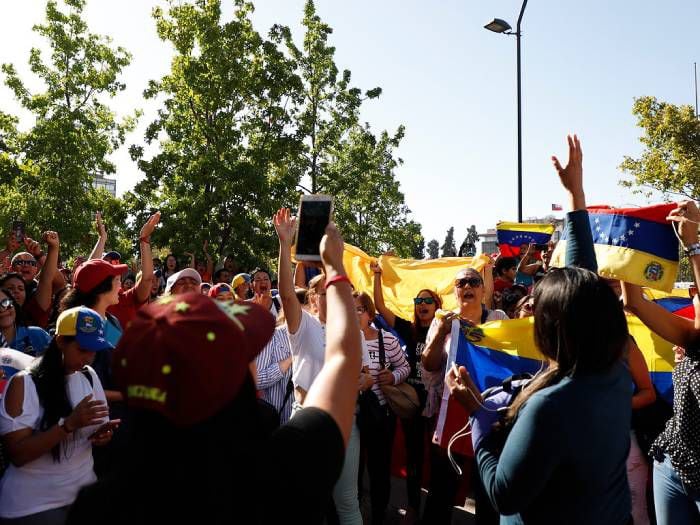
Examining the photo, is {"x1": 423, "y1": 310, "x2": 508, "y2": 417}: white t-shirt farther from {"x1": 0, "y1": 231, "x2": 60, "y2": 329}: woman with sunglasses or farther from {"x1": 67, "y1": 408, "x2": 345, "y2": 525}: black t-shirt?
{"x1": 67, "y1": 408, "x2": 345, "y2": 525}: black t-shirt

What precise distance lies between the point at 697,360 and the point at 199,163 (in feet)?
54.3

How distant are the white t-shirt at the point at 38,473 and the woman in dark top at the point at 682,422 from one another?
274 centimetres

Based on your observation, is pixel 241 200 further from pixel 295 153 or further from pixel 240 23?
pixel 240 23

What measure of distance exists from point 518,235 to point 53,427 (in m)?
8.24

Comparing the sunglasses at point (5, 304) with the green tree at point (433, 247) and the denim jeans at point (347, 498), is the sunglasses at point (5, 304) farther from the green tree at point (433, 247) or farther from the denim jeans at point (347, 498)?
the green tree at point (433, 247)

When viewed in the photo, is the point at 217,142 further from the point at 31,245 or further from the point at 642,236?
the point at 642,236

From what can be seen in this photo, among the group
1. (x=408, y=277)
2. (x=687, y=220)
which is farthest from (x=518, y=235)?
(x=687, y=220)

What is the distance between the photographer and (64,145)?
1878 centimetres

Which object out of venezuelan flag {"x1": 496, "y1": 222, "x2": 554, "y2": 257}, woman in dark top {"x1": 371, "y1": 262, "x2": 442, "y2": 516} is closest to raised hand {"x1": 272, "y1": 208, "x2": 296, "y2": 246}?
woman in dark top {"x1": 371, "y1": 262, "x2": 442, "y2": 516}

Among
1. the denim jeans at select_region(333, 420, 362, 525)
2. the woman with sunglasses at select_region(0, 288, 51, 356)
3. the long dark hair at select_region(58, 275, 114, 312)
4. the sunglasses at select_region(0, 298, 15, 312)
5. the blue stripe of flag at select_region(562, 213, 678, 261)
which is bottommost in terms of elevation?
the denim jeans at select_region(333, 420, 362, 525)

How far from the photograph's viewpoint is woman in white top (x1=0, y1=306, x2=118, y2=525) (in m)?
2.99

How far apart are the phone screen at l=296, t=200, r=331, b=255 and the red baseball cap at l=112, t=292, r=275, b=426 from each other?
2.84ft

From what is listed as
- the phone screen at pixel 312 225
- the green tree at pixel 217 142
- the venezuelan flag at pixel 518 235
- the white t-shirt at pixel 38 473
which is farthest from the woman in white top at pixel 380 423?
the green tree at pixel 217 142

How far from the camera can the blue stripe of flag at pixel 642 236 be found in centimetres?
348
